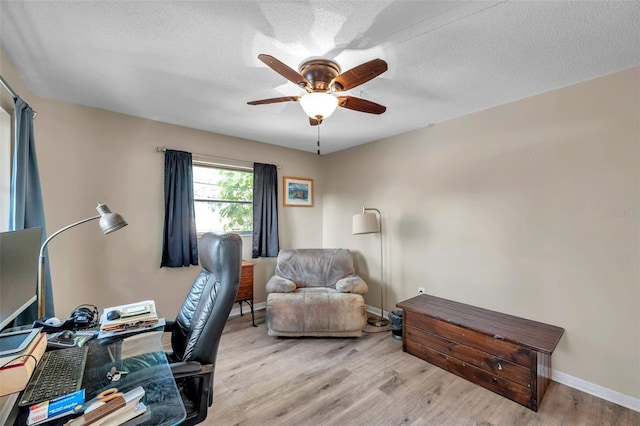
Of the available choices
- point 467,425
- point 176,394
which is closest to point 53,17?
point 176,394

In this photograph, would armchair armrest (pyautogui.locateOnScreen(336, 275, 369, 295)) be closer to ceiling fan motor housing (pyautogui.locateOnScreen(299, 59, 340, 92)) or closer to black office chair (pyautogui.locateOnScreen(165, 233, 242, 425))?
black office chair (pyautogui.locateOnScreen(165, 233, 242, 425))

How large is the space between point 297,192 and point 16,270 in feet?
10.6

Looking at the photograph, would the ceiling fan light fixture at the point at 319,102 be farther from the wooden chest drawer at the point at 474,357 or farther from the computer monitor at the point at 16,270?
the wooden chest drawer at the point at 474,357

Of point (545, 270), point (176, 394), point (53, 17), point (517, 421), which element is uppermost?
point (53, 17)

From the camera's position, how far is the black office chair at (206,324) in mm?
1227

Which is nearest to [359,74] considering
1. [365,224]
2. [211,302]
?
[211,302]

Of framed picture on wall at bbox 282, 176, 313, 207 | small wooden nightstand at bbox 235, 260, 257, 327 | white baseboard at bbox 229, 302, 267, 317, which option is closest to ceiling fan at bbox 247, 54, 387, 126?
small wooden nightstand at bbox 235, 260, 257, 327

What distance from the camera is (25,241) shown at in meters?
1.39

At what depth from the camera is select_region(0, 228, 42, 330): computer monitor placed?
1151 mm

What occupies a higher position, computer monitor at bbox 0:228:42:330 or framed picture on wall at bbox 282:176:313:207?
framed picture on wall at bbox 282:176:313:207

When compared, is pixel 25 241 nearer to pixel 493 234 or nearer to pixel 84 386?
pixel 84 386

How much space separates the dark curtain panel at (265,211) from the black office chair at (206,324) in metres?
2.07

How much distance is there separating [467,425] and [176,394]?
186 cm

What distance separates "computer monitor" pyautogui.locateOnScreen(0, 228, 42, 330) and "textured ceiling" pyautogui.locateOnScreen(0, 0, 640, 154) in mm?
1164
